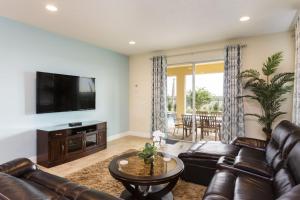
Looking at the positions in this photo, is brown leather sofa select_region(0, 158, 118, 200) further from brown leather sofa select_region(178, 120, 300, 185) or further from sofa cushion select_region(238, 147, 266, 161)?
sofa cushion select_region(238, 147, 266, 161)

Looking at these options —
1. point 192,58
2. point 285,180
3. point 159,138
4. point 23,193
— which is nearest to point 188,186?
point 159,138

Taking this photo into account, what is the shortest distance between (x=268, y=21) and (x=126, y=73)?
4.04 m

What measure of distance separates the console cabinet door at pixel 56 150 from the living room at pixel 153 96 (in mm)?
20

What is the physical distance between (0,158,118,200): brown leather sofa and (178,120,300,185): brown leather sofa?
1.74 meters

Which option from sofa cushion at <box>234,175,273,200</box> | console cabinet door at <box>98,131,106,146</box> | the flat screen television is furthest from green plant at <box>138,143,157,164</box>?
the flat screen television

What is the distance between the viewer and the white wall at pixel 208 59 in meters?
3.87

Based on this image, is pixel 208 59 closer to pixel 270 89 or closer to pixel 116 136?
pixel 270 89

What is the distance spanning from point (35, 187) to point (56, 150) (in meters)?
2.83

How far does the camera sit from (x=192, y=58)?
16.5 ft

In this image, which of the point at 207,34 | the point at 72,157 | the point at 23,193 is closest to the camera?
the point at 23,193

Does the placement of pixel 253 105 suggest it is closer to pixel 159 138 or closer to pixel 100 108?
pixel 159 138

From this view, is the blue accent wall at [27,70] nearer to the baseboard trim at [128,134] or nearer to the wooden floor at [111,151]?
the wooden floor at [111,151]

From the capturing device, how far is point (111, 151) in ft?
14.2

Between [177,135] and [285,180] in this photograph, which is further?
[177,135]
